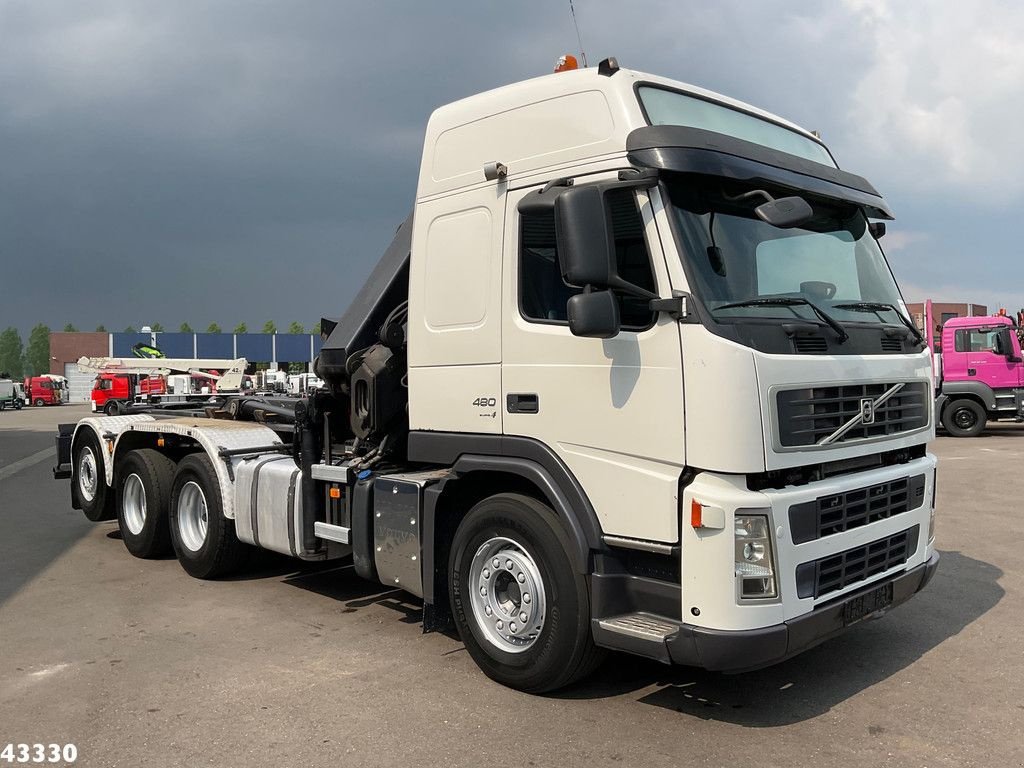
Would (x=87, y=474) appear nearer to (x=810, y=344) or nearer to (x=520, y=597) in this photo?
(x=520, y=597)

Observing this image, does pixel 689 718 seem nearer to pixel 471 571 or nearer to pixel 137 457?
pixel 471 571

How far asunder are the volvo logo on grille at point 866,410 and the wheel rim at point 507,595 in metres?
1.79

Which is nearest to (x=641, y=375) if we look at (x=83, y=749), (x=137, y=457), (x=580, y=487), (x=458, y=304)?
(x=580, y=487)

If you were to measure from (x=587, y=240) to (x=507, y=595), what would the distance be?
1.99 metres

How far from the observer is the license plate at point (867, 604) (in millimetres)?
4191

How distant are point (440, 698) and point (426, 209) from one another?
9.14 feet

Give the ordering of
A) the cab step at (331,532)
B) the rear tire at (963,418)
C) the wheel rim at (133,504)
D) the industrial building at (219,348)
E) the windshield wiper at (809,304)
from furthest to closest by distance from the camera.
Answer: the industrial building at (219,348) → the rear tire at (963,418) → the wheel rim at (133,504) → the cab step at (331,532) → the windshield wiper at (809,304)

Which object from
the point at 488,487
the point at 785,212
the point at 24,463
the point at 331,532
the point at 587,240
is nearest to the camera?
the point at 587,240

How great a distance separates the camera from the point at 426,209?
5.21 meters

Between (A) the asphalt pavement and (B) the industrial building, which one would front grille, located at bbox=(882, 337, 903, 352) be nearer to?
(A) the asphalt pavement

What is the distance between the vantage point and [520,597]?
458 centimetres

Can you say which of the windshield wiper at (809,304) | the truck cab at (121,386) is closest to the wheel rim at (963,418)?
the windshield wiper at (809,304)

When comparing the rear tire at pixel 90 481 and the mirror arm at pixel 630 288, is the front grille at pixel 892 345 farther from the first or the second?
the rear tire at pixel 90 481

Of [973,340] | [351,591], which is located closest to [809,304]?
[351,591]
